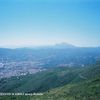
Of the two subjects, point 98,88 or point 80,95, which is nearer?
point 80,95

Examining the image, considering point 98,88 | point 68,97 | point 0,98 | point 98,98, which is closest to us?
point 98,98

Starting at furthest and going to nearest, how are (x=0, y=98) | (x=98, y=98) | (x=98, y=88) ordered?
(x=0, y=98), (x=98, y=88), (x=98, y=98)

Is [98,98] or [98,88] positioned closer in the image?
[98,98]

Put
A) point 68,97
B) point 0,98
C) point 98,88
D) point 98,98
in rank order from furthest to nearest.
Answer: point 0,98 < point 98,88 < point 68,97 < point 98,98

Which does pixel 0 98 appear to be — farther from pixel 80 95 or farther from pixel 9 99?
pixel 80 95

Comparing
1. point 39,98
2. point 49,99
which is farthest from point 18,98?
point 49,99

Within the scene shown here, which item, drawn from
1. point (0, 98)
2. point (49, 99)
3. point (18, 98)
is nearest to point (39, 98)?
point (49, 99)

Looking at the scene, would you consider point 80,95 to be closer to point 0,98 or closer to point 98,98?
point 98,98
